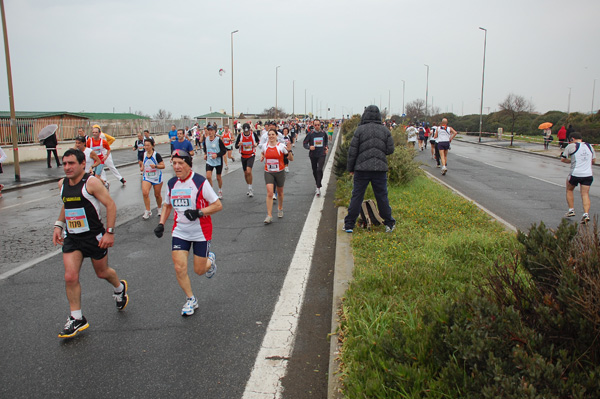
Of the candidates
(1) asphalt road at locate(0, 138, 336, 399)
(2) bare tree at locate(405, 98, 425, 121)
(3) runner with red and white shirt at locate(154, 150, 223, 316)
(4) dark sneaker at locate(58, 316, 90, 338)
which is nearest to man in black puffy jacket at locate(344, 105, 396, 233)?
(1) asphalt road at locate(0, 138, 336, 399)

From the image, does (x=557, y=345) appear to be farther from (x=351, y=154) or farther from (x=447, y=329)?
(x=351, y=154)

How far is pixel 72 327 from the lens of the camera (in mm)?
4297

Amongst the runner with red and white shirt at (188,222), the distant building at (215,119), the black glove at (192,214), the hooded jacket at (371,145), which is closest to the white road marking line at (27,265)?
the runner with red and white shirt at (188,222)

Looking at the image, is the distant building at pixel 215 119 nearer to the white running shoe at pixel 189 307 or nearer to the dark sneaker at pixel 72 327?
the white running shoe at pixel 189 307

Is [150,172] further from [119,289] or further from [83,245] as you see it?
[83,245]

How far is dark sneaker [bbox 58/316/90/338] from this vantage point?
13.9 ft

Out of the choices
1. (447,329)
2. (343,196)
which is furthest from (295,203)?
(447,329)

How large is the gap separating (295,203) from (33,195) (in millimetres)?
7764

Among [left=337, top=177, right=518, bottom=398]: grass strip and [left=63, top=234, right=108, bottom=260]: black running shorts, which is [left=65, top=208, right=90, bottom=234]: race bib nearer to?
[left=63, top=234, right=108, bottom=260]: black running shorts

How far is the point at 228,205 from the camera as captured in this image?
36.0 ft

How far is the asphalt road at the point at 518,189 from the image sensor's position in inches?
377

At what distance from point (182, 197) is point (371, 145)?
3.39 m

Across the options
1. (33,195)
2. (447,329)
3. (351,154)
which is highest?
(351,154)

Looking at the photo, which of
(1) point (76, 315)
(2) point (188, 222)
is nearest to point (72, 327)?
(1) point (76, 315)
